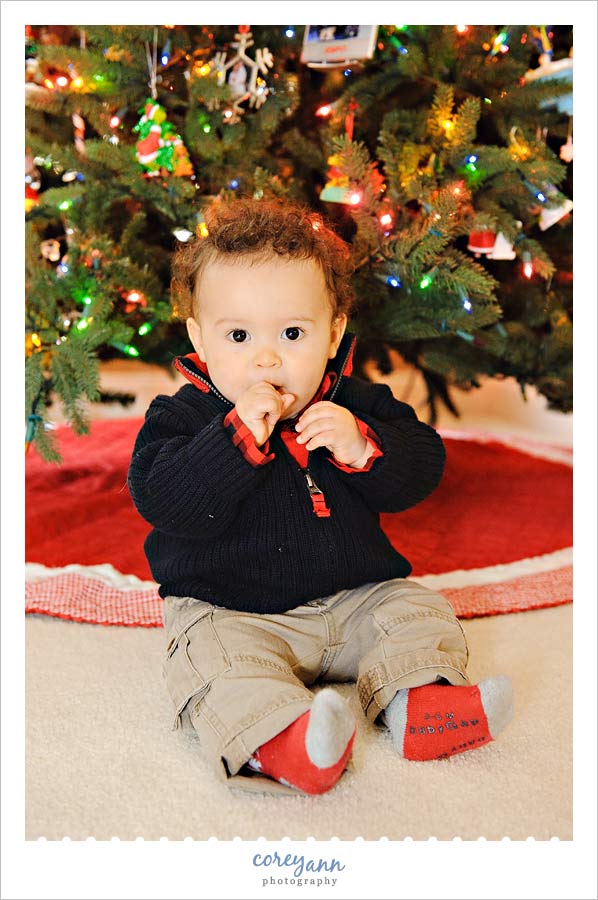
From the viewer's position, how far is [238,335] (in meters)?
0.91

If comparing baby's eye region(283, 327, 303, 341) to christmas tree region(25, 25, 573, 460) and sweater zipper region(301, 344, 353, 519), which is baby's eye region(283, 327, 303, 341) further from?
christmas tree region(25, 25, 573, 460)

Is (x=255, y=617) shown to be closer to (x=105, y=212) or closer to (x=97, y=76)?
(x=105, y=212)

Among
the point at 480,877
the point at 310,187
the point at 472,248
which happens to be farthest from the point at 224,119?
the point at 480,877

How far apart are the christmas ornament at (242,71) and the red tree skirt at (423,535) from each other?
2.33ft

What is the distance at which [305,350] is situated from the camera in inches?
36.0

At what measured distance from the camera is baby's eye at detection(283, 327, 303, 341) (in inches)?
35.9

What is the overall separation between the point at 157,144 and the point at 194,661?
851 mm

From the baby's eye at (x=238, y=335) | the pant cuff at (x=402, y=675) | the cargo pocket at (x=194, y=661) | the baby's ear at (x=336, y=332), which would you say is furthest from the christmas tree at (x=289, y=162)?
the pant cuff at (x=402, y=675)

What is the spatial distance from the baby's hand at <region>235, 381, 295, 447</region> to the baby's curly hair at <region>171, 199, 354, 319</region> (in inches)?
6.0

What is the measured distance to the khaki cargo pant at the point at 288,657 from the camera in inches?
29.3

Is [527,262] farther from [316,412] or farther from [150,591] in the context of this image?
[150,591]

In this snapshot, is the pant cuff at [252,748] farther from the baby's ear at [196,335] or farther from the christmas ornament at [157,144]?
the christmas ornament at [157,144]

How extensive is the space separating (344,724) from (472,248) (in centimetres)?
90
